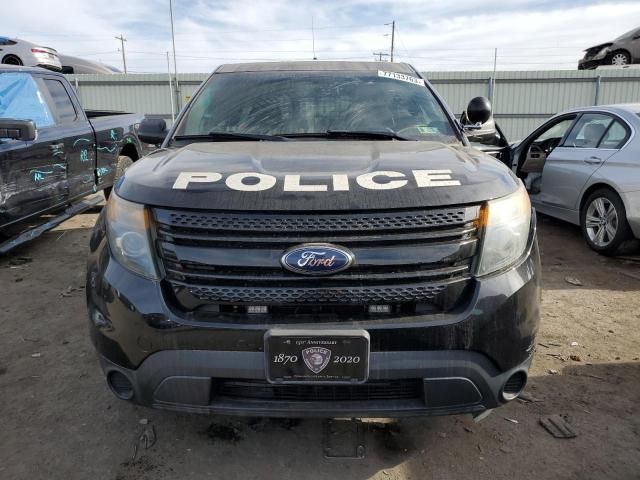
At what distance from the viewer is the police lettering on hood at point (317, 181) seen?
200 centimetres

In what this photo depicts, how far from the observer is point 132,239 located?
201 centimetres

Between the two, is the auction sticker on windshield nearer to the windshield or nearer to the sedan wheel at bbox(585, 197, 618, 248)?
the windshield

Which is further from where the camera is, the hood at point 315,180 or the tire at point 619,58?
the tire at point 619,58

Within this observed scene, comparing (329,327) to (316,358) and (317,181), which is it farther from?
(317,181)

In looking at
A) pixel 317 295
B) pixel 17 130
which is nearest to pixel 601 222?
pixel 317 295

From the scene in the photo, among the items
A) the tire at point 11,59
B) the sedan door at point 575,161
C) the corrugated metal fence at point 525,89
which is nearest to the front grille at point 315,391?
the sedan door at point 575,161

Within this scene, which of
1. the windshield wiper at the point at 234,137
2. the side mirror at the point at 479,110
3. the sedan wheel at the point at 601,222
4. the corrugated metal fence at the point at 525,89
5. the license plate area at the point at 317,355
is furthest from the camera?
the corrugated metal fence at the point at 525,89

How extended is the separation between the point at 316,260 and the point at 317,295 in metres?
0.13

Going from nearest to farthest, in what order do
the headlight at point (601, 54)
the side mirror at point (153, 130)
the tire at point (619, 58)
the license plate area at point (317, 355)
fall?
the license plate area at point (317, 355) → the side mirror at point (153, 130) → the tire at point (619, 58) → the headlight at point (601, 54)

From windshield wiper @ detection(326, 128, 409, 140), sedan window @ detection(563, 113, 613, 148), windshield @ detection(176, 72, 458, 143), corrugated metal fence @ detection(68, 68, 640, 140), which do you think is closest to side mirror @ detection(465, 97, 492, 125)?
windshield @ detection(176, 72, 458, 143)

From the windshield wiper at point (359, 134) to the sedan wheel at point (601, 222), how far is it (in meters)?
3.36

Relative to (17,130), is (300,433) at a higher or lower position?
lower

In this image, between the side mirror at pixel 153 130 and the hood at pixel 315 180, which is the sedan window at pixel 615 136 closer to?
the hood at pixel 315 180

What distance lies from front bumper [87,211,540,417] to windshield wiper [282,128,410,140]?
1.21m
